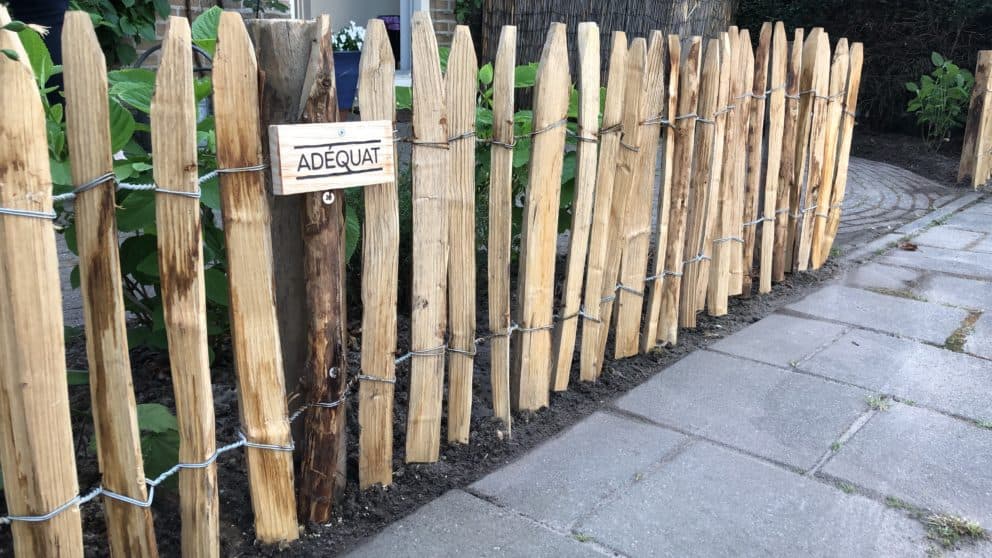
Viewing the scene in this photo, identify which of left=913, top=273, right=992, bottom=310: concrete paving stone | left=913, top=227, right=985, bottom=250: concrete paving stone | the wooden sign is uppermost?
the wooden sign

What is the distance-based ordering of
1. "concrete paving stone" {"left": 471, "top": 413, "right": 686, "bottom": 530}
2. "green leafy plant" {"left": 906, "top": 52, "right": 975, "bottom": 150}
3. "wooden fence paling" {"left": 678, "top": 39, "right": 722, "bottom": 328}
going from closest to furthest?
1. "concrete paving stone" {"left": 471, "top": 413, "right": 686, "bottom": 530}
2. "wooden fence paling" {"left": 678, "top": 39, "right": 722, "bottom": 328}
3. "green leafy plant" {"left": 906, "top": 52, "right": 975, "bottom": 150}

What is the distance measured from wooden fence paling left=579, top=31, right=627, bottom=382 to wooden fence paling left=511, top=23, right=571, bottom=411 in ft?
0.77

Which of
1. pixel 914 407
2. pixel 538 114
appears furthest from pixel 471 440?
pixel 914 407

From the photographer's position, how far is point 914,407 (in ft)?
9.87

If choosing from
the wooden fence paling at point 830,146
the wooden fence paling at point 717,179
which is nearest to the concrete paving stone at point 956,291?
the wooden fence paling at point 830,146

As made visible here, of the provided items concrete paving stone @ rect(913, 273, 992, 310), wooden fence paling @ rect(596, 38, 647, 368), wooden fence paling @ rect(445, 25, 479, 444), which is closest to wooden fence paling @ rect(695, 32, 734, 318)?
wooden fence paling @ rect(596, 38, 647, 368)

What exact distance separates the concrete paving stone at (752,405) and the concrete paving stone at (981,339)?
0.82 m

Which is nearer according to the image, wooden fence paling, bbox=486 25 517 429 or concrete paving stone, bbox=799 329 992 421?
wooden fence paling, bbox=486 25 517 429

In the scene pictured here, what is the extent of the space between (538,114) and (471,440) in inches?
43.2

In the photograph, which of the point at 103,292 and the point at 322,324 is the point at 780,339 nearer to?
the point at 322,324

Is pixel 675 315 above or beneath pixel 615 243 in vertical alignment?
beneath

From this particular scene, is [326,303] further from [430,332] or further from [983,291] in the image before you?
[983,291]

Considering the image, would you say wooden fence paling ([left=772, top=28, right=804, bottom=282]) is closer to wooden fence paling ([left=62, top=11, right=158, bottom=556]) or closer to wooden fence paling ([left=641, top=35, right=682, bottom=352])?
wooden fence paling ([left=641, top=35, right=682, bottom=352])

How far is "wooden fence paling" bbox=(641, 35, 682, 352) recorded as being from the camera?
312cm
